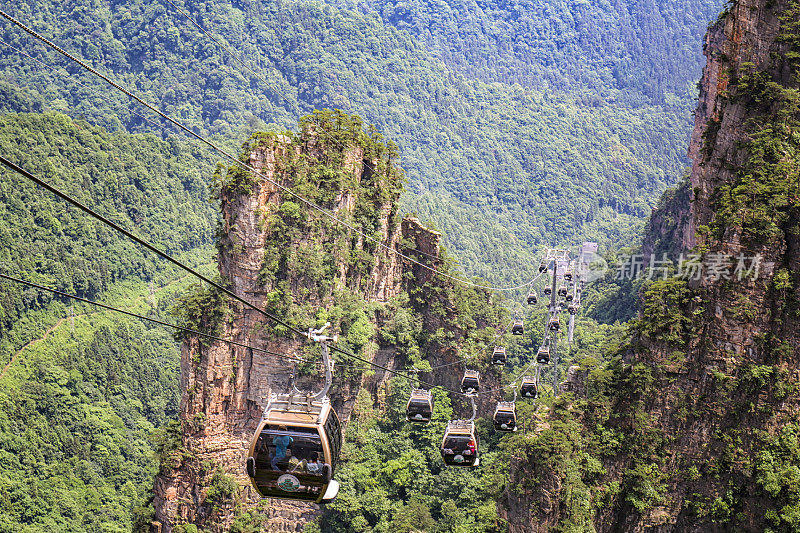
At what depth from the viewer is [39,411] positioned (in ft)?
273

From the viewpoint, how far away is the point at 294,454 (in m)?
23.0

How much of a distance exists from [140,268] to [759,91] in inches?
3308

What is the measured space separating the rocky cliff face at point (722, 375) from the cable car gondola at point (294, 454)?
1693cm

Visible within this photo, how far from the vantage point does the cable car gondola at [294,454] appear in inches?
899

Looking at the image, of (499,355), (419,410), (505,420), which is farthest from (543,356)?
(419,410)

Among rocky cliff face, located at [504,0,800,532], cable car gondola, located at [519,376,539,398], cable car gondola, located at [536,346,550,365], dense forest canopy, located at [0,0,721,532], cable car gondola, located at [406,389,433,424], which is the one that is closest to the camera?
rocky cliff face, located at [504,0,800,532]

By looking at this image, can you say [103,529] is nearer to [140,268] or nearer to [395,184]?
[395,184]

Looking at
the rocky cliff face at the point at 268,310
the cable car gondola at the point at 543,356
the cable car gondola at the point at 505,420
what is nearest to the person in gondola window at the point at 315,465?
the cable car gondola at the point at 505,420

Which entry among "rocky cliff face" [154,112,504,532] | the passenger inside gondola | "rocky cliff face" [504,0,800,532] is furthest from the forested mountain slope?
the passenger inside gondola

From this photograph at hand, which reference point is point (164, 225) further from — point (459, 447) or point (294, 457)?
point (294, 457)

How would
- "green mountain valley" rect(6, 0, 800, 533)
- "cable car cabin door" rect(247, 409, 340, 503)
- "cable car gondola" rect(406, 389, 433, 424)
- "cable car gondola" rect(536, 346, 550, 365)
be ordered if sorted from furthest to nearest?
1. "cable car gondola" rect(536, 346, 550, 365)
2. "cable car gondola" rect(406, 389, 433, 424)
3. "green mountain valley" rect(6, 0, 800, 533)
4. "cable car cabin door" rect(247, 409, 340, 503)

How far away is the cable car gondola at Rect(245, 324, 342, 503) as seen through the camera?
2283 centimetres

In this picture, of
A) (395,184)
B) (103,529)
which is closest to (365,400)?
(395,184)

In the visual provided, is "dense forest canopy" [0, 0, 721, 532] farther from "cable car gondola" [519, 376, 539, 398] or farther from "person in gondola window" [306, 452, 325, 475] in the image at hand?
"person in gondola window" [306, 452, 325, 475]
